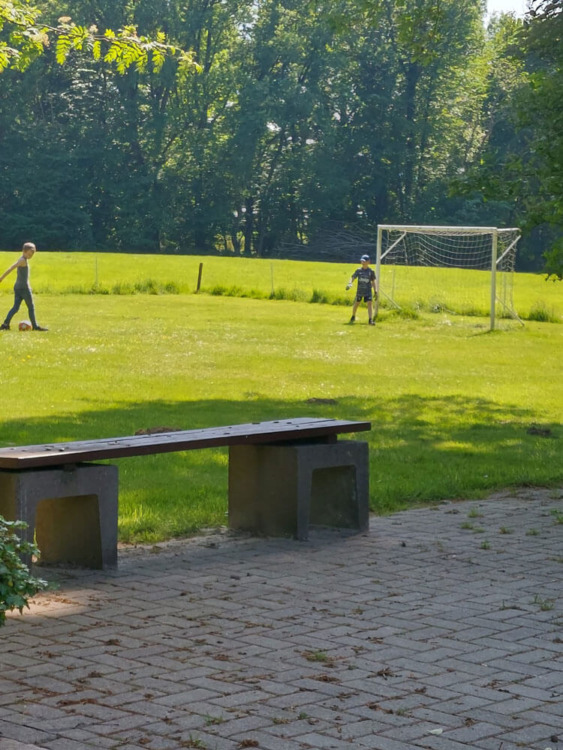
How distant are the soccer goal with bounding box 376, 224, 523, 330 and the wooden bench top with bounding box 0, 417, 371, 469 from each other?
898 inches

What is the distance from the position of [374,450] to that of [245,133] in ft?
224

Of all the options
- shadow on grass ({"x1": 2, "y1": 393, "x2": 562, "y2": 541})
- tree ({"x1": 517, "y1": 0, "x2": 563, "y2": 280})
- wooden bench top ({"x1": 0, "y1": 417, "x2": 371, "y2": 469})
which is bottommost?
shadow on grass ({"x1": 2, "y1": 393, "x2": 562, "y2": 541})

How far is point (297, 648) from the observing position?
543cm

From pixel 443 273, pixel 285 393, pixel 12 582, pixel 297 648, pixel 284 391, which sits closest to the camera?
pixel 12 582

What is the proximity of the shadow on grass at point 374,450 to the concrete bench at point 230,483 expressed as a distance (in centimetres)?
53

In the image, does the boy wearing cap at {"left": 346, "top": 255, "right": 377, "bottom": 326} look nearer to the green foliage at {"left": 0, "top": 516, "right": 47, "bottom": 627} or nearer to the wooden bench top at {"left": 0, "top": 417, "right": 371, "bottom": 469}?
the wooden bench top at {"left": 0, "top": 417, "right": 371, "bottom": 469}

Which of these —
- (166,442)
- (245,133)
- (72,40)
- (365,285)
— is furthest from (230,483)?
(245,133)

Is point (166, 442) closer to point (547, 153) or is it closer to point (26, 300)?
point (547, 153)

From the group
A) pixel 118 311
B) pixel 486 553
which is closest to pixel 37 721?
pixel 486 553

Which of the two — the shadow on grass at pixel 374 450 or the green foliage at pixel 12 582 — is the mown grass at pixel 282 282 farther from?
the green foliage at pixel 12 582

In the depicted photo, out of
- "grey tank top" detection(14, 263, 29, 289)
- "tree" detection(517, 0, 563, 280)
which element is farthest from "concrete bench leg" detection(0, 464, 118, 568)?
"grey tank top" detection(14, 263, 29, 289)

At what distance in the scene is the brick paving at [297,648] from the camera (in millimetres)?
4395

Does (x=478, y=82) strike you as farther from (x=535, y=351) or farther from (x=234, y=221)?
(x=535, y=351)

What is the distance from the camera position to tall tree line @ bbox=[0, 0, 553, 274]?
75.7 metres
